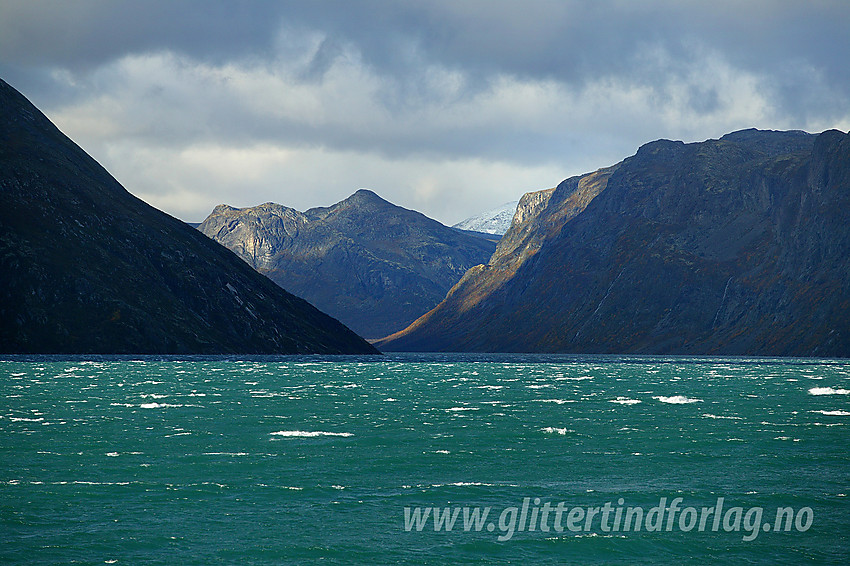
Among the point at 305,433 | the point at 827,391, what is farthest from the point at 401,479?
the point at 827,391

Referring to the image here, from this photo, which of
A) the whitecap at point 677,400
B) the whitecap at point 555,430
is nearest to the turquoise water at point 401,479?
the whitecap at point 555,430

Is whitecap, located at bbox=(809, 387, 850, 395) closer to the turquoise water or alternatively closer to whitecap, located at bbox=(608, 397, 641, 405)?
the turquoise water

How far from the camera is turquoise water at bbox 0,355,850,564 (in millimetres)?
25203

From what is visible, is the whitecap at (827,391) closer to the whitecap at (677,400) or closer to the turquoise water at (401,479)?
the turquoise water at (401,479)

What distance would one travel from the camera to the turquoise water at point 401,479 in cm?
2520

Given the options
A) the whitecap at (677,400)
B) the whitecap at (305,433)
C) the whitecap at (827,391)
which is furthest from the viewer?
the whitecap at (827,391)

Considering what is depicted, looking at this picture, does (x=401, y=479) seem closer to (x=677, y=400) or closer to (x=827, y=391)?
(x=677, y=400)

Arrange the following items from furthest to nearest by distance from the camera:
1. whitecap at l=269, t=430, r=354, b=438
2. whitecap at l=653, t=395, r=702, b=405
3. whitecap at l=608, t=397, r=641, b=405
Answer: whitecap at l=653, t=395, r=702, b=405, whitecap at l=608, t=397, r=641, b=405, whitecap at l=269, t=430, r=354, b=438

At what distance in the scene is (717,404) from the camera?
72.5m

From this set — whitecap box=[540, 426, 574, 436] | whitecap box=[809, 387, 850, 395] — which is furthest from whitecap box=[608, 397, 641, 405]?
whitecap box=[809, 387, 850, 395]

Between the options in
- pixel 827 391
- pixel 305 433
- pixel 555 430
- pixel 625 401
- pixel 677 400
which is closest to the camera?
pixel 305 433

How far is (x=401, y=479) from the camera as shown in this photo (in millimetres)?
35469

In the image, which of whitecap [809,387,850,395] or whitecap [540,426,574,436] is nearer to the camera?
whitecap [540,426,574,436]

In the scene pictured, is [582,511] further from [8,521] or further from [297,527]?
[8,521]
